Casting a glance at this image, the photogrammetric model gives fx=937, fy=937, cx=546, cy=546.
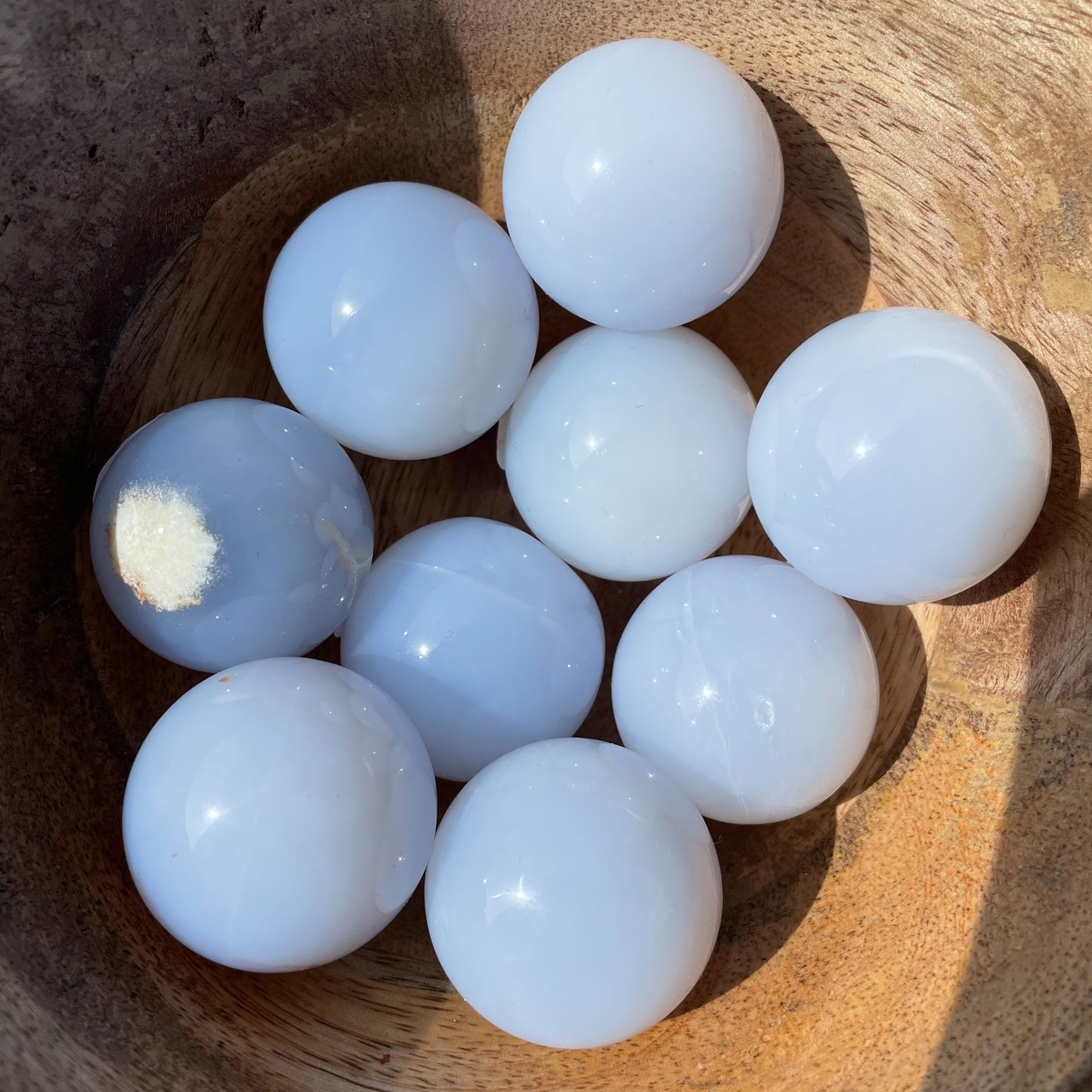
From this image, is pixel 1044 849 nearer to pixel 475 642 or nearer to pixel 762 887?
pixel 762 887

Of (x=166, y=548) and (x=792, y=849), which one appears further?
(x=792, y=849)

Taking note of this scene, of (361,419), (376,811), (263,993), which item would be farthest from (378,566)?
(263,993)

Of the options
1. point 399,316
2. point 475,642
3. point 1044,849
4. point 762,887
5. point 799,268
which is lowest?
point 762,887

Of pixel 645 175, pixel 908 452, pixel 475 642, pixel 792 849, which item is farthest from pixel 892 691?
pixel 645 175

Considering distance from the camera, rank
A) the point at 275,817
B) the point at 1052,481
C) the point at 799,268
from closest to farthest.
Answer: the point at 275,817 < the point at 1052,481 < the point at 799,268

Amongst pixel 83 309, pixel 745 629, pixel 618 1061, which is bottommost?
pixel 618 1061

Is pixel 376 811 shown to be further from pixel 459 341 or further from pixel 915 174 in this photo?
pixel 915 174

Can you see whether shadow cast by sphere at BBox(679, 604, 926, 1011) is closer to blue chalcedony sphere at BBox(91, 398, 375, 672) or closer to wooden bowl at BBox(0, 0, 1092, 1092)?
wooden bowl at BBox(0, 0, 1092, 1092)
